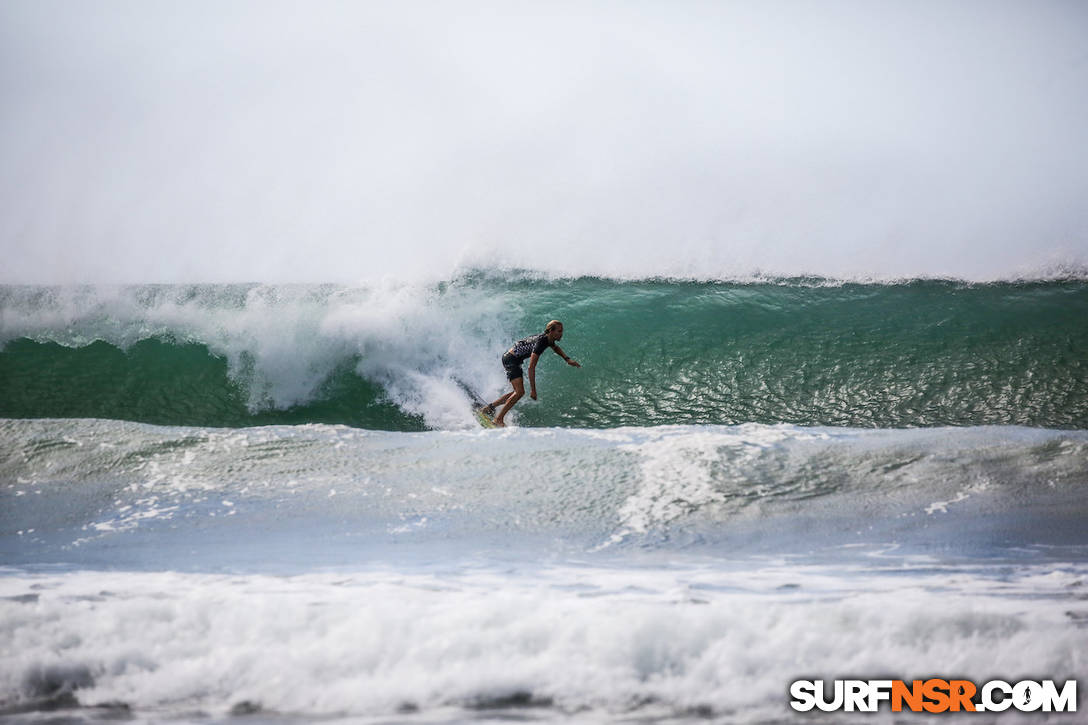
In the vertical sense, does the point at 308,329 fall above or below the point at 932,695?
above

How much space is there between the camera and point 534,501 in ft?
14.9

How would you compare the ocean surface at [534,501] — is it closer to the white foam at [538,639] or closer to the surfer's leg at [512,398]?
the white foam at [538,639]

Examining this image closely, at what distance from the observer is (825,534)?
158 inches

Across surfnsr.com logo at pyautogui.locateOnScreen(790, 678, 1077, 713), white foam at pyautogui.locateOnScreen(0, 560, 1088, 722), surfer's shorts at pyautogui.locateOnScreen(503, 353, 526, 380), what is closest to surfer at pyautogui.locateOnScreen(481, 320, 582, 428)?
surfer's shorts at pyautogui.locateOnScreen(503, 353, 526, 380)

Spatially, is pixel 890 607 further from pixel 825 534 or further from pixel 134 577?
pixel 134 577

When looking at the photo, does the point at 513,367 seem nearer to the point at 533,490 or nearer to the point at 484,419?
the point at 484,419

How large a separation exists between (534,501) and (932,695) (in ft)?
7.82

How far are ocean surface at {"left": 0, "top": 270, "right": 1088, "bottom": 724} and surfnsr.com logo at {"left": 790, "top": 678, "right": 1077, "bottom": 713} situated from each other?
0.16 feet

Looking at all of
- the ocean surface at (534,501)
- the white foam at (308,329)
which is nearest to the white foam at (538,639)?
the ocean surface at (534,501)

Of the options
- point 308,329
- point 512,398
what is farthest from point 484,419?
point 308,329

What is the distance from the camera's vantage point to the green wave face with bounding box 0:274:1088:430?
790 centimetres

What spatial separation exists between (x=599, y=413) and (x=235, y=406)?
11.4 ft

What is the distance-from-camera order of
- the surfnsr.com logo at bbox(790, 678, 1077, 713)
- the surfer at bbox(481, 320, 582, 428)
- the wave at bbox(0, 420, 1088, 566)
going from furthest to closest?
the surfer at bbox(481, 320, 582, 428)
the wave at bbox(0, 420, 1088, 566)
the surfnsr.com logo at bbox(790, 678, 1077, 713)

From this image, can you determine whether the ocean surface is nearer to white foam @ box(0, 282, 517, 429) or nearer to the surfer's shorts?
white foam @ box(0, 282, 517, 429)
